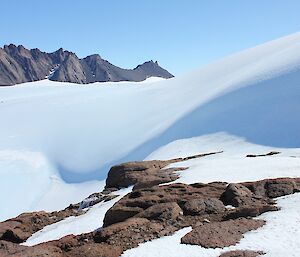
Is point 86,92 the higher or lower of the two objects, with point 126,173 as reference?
higher

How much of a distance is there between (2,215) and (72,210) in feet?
44.6

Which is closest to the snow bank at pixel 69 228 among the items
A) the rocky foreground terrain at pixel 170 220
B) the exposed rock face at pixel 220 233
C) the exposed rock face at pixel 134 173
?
the rocky foreground terrain at pixel 170 220

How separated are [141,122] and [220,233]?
4636cm

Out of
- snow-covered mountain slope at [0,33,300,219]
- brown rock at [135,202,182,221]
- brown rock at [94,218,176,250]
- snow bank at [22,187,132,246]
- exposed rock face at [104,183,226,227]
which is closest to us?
brown rock at [94,218,176,250]

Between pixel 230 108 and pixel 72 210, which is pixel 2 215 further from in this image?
pixel 230 108

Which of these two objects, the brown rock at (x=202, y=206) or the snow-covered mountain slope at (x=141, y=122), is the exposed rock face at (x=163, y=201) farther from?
the snow-covered mountain slope at (x=141, y=122)

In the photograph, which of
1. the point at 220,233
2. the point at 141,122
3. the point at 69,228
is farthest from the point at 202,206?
the point at 141,122

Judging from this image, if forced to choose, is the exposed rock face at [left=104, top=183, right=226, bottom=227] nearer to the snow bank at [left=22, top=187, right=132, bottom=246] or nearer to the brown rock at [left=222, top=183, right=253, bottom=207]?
the brown rock at [left=222, top=183, right=253, bottom=207]

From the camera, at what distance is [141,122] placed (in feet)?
186

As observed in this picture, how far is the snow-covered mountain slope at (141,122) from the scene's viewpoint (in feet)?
134

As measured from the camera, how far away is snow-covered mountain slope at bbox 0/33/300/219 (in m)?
40.8

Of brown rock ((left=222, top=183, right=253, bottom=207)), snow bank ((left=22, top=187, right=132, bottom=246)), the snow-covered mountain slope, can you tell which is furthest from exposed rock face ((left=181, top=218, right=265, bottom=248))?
the snow-covered mountain slope

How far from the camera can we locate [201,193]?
1464 cm

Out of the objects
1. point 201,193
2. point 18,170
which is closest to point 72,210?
point 201,193
